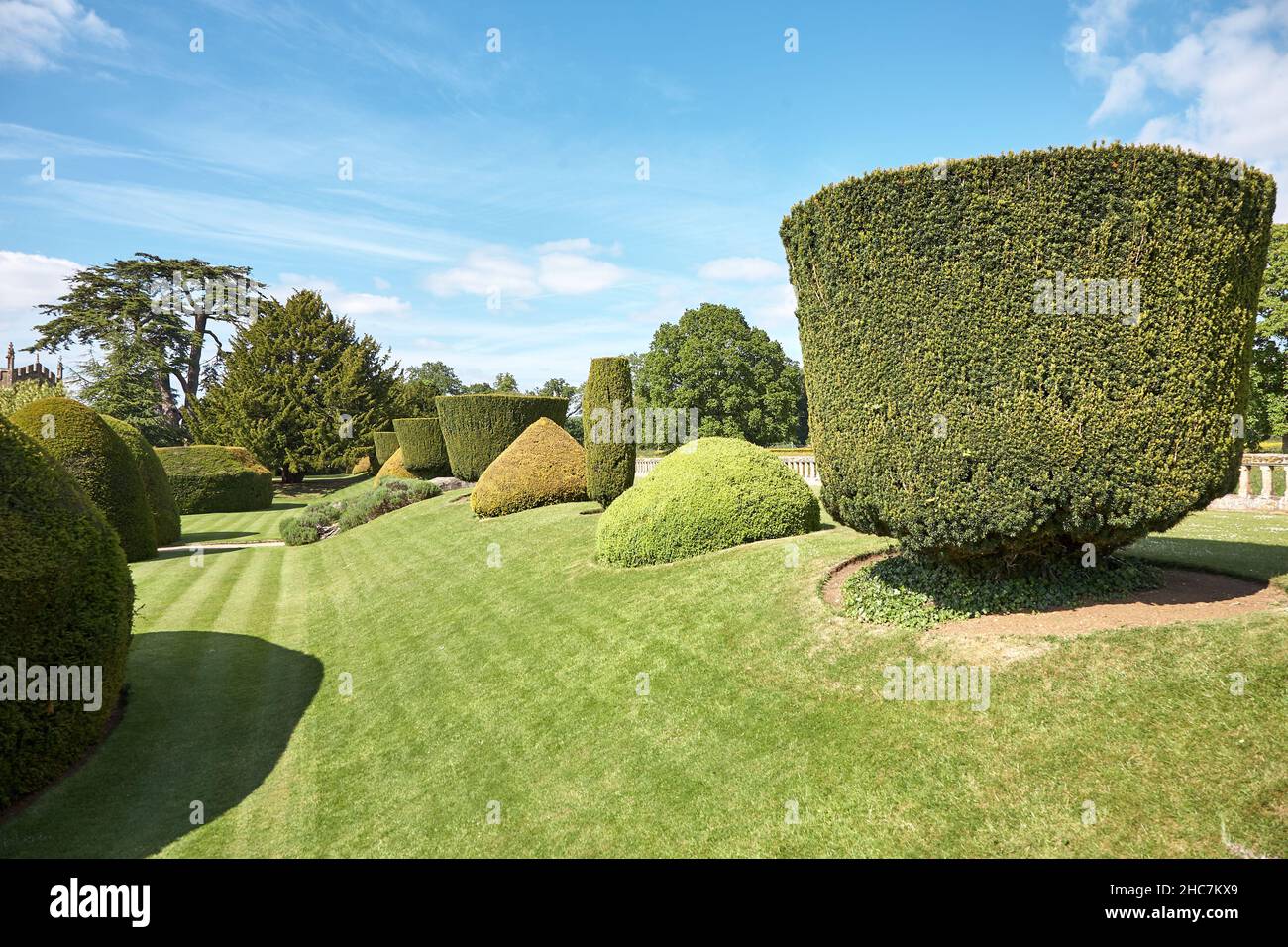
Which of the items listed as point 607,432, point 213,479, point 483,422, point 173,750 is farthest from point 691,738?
point 213,479

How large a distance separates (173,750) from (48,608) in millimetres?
2568

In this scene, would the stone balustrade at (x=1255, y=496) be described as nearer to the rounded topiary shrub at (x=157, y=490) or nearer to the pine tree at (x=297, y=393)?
the rounded topiary shrub at (x=157, y=490)

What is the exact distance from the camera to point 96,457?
18531mm

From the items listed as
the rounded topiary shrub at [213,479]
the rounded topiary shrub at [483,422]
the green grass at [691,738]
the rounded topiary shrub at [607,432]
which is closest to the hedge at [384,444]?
the rounded topiary shrub at [213,479]

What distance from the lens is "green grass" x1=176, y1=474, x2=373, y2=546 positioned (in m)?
27.2


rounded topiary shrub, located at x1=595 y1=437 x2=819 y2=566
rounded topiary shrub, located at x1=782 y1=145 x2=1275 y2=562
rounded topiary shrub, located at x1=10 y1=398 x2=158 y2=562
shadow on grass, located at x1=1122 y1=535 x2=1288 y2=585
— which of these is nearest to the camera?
rounded topiary shrub, located at x1=782 y1=145 x2=1275 y2=562

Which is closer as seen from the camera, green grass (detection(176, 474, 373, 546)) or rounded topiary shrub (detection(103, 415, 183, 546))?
rounded topiary shrub (detection(103, 415, 183, 546))

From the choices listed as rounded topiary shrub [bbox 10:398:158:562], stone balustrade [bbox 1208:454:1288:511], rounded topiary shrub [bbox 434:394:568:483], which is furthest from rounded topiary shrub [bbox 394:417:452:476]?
stone balustrade [bbox 1208:454:1288:511]

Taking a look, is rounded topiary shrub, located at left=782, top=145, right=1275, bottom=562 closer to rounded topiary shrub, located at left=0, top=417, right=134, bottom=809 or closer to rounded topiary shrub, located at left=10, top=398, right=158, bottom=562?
rounded topiary shrub, located at left=0, top=417, right=134, bottom=809

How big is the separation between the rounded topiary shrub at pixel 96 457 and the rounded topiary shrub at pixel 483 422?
43.8 feet

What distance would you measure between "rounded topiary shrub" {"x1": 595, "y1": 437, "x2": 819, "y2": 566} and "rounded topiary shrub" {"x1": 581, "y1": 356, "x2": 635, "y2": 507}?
529 cm

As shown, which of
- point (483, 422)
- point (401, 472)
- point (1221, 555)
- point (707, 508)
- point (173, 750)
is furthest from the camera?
point (401, 472)

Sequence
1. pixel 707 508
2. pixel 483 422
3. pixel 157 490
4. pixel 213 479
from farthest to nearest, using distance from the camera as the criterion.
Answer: pixel 213 479 → pixel 483 422 → pixel 157 490 → pixel 707 508

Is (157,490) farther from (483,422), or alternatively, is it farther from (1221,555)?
(1221,555)
